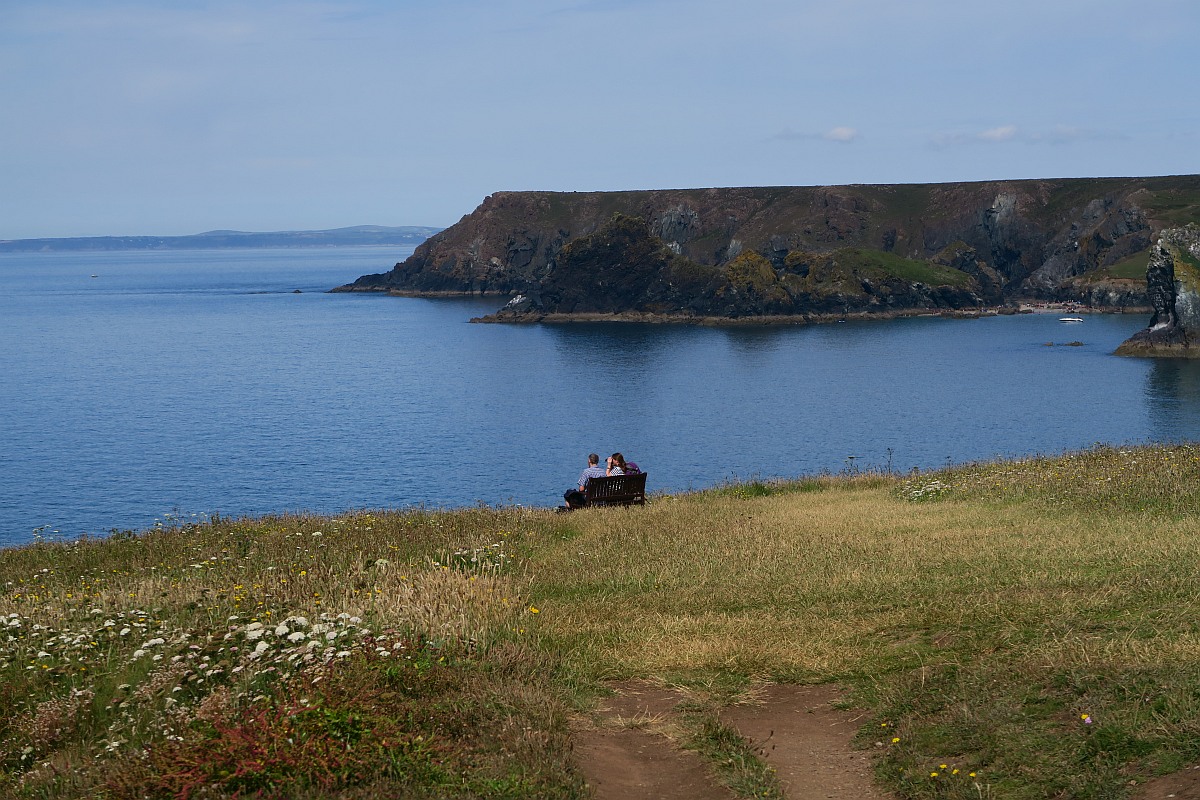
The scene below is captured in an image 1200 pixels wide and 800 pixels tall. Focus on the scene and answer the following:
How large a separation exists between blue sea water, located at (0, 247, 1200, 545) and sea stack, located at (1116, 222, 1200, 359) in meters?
3.80

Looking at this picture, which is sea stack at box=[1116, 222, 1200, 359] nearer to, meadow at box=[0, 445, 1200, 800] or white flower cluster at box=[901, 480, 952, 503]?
white flower cluster at box=[901, 480, 952, 503]

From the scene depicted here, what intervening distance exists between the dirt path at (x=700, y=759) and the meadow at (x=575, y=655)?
19 cm

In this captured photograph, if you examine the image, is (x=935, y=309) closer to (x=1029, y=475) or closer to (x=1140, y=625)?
(x=1029, y=475)

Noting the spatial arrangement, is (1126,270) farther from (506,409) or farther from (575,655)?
→ (575,655)

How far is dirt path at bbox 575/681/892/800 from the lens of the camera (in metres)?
7.78

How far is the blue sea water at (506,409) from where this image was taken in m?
51.6

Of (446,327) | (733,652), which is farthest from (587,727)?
(446,327)

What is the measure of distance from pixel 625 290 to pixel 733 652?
151886 mm

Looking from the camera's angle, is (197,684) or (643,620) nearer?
(197,684)

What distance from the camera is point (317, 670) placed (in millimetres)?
8711

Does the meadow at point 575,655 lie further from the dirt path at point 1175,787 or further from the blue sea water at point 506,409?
the blue sea water at point 506,409

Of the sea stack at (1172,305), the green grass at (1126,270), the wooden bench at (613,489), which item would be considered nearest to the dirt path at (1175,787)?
the wooden bench at (613,489)

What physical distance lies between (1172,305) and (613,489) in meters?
96.2

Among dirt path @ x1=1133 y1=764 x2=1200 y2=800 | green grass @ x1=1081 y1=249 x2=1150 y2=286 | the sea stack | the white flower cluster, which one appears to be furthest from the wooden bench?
green grass @ x1=1081 y1=249 x2=1150 y2=286
